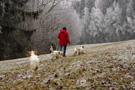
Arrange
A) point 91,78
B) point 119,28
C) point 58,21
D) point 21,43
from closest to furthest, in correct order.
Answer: point 91,78
point 21,43
point 58,21
point 119,28

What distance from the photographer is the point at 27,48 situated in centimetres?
2958

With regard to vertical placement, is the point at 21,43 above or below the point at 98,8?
below

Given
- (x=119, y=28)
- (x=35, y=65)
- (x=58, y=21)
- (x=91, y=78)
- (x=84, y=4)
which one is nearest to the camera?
(x=91, y=78)

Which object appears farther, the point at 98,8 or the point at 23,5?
the point at 98,8

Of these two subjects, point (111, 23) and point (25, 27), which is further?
point (111, 23)

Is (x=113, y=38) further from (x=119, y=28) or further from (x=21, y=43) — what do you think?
(x=21, y=43)

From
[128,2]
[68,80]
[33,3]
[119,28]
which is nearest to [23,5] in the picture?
[33,3]

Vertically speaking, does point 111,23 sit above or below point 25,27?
above

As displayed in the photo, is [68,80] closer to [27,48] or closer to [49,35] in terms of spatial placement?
[27,48]

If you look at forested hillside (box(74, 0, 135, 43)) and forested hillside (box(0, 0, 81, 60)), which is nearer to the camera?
forested hillside (box(0, 0, 81, 60))

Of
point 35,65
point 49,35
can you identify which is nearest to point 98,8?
point 49,35

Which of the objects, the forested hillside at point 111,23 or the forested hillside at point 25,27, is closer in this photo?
the forested hillside at point 25,27

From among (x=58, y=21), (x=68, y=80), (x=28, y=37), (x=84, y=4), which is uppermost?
(x=84, y=4)

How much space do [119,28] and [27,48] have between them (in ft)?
155
